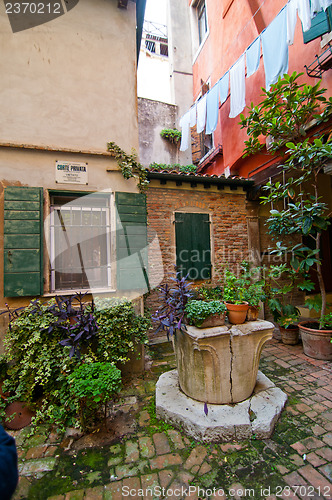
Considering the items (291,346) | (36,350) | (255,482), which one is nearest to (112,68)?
(36,350)

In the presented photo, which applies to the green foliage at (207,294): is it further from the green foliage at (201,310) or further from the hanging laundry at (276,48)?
the hanging laundry at (276,48)

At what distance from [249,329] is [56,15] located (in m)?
6.06

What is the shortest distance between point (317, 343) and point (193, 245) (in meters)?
3.25

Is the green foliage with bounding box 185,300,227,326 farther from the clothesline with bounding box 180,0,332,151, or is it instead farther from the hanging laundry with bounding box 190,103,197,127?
the hanging laundry with bounding box 190,103,197,127

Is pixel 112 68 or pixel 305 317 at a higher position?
pixel 112 68

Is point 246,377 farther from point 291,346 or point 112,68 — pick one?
point 112,68

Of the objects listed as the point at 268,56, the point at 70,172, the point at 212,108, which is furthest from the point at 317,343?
the point at 212,108

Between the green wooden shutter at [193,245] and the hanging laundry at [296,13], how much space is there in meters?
3.82

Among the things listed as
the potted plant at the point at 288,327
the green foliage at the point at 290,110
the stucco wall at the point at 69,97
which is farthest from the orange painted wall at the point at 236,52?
the potted plant at the point at 288,327

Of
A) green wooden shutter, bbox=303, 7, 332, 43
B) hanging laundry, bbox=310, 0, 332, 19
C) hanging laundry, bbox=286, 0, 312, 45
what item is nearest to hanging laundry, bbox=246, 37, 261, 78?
hanging laundry, bbox=286, 0, 312, 45

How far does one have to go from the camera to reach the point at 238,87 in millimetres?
5602

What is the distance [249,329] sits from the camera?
2828 millimetres

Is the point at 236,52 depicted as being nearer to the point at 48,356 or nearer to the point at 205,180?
the point at 205,180

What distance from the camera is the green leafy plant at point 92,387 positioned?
7.91 feet
